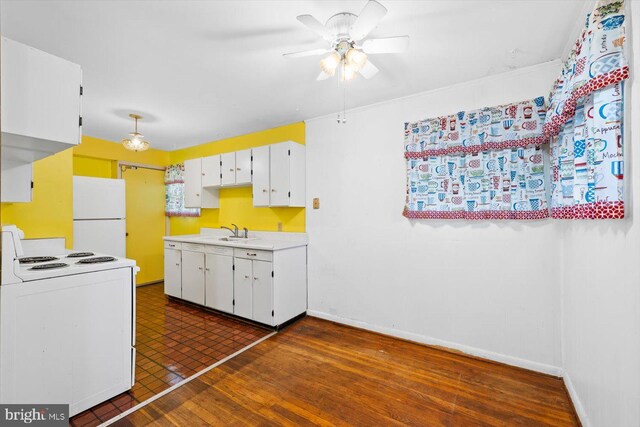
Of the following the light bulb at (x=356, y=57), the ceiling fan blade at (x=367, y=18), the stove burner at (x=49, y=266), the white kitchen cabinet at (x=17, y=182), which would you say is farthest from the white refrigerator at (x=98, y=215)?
the ceiling fan blade at (x=367, y=18)

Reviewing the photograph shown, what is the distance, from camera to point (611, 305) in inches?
61.5

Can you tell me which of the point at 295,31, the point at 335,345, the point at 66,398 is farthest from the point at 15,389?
the point at 295,31

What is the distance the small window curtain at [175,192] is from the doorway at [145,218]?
11 centimetres

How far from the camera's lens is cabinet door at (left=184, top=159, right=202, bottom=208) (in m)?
4.58

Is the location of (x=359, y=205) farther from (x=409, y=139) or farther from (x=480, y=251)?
(x=480, y=251)

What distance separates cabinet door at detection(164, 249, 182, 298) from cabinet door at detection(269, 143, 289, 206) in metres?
1.63

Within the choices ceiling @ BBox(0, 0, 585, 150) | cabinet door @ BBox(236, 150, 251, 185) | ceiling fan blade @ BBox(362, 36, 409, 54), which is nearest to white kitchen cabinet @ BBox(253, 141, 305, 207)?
cabinet door @ BBox(236, 150, 251, 185)

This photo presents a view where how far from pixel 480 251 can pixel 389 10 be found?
2062mm

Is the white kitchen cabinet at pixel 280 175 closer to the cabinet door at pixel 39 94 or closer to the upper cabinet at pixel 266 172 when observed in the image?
the upper cabinet at pixel 266 172

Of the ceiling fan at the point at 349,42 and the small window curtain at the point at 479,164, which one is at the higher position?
the ceiling fan at the point at 349,42

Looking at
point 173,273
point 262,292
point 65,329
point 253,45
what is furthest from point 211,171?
point 65,329

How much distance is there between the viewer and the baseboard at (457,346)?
2.46 m

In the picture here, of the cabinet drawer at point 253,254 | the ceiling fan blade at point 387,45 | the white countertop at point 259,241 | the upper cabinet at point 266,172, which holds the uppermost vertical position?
the ceiling fan blade at point 387,45

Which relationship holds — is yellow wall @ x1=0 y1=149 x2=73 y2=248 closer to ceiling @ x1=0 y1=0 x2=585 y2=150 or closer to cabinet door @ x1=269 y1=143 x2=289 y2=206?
ceiling @ x1=0 y1=0 x2=585 y2=150
